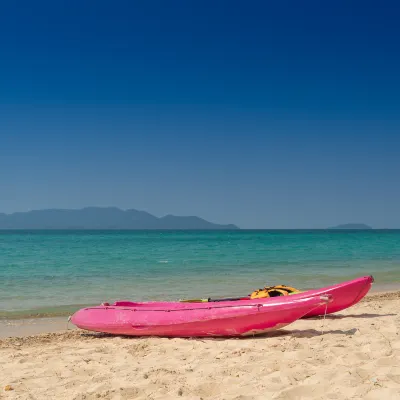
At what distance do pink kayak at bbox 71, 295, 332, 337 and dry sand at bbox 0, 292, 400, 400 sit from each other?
172 mm

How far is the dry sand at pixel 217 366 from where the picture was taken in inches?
170

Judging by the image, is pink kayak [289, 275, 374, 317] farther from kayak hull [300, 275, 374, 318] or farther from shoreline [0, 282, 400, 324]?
shoreline [0, 282, 400, 324]

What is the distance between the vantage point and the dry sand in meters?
4.31

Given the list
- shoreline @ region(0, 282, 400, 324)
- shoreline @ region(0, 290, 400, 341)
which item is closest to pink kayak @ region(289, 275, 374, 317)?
shoreline @ region(0, 290, 400, 341)

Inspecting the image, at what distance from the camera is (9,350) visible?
21.4 feet

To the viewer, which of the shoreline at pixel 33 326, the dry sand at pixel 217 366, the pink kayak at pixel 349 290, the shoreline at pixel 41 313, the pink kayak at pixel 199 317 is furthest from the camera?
the shoreline at pixel 41 313

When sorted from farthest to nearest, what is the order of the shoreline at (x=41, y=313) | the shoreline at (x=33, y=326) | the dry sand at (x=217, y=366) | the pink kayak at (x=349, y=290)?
the shoreline at (x=41, y=313), the shoreline at (x=33, y=326), the pink kayak at (x=349, y=290), the dry sand at (x=217, y=366)

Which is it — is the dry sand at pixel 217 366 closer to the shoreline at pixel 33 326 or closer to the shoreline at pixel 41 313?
the shoreline at pixel 33 326

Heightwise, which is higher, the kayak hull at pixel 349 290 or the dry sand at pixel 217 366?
the kayak hull at pixel 349 290

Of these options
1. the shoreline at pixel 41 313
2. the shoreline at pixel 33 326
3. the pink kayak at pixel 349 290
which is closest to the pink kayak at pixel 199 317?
the pink kayak at pixel 349 290

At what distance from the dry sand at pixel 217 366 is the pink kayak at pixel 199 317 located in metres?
0.17

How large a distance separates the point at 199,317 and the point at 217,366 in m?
1.58

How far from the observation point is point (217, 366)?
516 cm

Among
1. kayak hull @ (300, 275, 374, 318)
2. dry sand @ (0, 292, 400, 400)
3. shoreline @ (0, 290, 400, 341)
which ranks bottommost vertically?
shoreline @ (0, 290, 400, 341)
